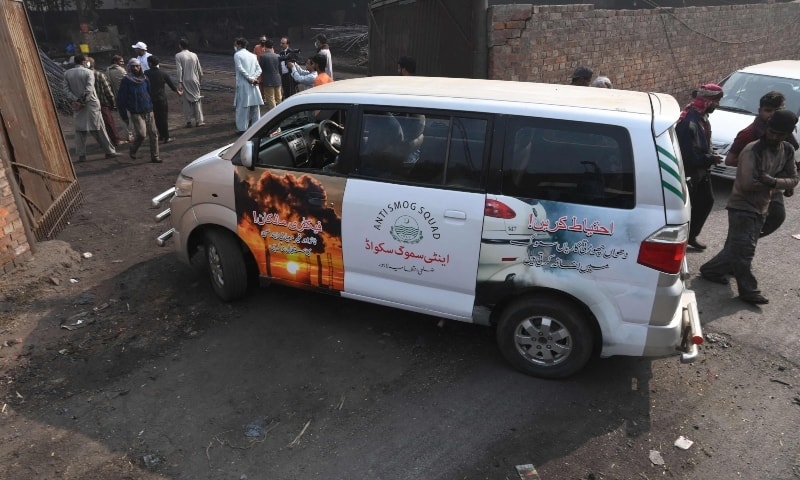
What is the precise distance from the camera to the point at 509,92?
14.6ft

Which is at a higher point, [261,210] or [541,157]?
[541,157]

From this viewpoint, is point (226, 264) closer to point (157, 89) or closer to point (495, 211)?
point (495, 211)

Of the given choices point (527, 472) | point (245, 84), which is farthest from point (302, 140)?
point (245, 84)

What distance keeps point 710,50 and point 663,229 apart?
12.2 metres

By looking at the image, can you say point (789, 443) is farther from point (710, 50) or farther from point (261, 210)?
point (710, 50)

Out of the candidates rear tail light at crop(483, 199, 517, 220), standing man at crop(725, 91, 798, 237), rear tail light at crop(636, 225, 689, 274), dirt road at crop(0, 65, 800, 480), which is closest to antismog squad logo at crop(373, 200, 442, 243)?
rear tail light at crop(483, 199, 517, 220)

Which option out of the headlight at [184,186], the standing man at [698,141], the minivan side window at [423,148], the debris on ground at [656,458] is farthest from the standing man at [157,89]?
the debris on ground at [656,458]

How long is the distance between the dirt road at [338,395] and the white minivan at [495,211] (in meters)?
0.42

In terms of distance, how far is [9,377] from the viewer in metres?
4.48

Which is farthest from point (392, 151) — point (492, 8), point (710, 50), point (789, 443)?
point (710, 50)

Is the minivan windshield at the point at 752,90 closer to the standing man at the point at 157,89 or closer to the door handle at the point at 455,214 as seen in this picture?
the door handle at the point at 455,214

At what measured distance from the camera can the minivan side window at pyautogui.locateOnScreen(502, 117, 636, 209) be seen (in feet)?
12.7

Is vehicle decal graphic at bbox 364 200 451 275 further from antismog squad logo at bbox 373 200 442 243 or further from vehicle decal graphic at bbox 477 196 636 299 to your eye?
vehicle decal graphic at bbox 477 196 636 299

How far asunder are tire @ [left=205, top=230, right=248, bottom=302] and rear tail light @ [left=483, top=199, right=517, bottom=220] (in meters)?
2.31
